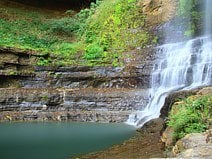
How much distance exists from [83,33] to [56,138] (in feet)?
42.3

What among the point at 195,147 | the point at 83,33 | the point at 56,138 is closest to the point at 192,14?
the point at 83,33

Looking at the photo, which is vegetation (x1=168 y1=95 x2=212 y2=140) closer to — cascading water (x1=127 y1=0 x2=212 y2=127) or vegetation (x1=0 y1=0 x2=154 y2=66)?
cascading water (x1=127 y1=0 x2=212 y2=127)

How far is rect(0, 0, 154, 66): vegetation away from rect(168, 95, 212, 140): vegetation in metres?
11.9

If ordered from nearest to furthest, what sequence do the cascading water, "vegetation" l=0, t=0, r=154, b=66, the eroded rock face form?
the cascading water → the eroded rock face → "vegetation" l=0, t=0, r=154, b=66

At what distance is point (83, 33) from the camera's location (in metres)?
27.0

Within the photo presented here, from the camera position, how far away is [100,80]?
2153 cm

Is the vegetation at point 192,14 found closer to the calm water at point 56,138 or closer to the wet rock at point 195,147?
the calm water at point 56,138

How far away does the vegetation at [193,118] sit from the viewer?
9961 mm

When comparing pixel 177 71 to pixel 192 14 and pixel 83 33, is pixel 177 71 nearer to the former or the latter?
pixel 192 14

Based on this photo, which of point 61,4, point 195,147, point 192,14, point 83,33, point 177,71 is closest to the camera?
point 195,147

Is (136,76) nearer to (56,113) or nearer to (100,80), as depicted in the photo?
(100,80)

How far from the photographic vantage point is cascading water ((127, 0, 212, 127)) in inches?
761

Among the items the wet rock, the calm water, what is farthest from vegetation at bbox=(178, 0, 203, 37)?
the wet rock

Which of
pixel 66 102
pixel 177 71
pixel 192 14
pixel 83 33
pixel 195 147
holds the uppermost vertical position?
pixel 192 14
